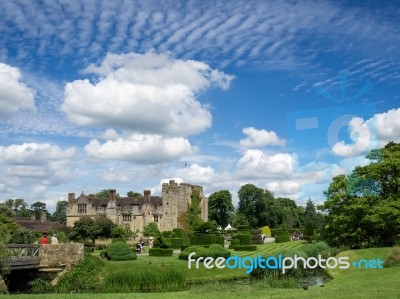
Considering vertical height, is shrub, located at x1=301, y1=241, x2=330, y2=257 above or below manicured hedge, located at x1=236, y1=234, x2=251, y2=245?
below

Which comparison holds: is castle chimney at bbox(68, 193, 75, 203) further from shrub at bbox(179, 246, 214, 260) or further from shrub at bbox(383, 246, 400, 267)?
shrub at bbox(383, 246, 400, 267)

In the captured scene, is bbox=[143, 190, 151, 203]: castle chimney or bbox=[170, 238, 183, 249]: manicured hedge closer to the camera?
bbox=[170, 238, 183, 249]: manicured hedge

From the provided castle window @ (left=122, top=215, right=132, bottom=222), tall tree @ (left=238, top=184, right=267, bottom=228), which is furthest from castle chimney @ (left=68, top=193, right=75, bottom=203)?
tall tree @ (left=238, top=184, right=267, bottom=228)

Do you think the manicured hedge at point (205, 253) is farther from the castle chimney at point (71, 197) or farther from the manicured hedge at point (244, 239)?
the castle chimney at point (71, 197)

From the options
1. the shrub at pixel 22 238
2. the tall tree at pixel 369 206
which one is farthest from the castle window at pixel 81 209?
the tall tree at pixel 369 206

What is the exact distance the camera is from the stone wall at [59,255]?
80.6 feet

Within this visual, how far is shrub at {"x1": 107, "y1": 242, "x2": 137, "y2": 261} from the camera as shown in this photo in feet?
94.3

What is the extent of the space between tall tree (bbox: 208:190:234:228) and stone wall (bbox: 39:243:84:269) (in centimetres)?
6044

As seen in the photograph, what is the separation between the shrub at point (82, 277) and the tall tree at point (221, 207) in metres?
60.1

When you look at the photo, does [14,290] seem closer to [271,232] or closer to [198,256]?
[198,256]

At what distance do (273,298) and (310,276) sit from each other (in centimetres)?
1316

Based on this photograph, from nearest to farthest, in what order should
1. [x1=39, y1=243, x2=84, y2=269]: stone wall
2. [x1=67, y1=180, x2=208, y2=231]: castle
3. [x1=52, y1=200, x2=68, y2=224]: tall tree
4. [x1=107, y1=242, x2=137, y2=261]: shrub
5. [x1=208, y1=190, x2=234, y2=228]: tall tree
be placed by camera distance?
1. [x1=39, y1=243, x2=84, y2=269]: stone wall
2. [x1=107, y1=242, x2=137, y2=261]: shrub
3. [x1=67, y1=180, x2=208, y2=231]: castle
4. [x1=208, y1=190, x2=234, y2=228]: tall tree
5. [x1=52, y1=200, x2=68, y2=224]: tall tree

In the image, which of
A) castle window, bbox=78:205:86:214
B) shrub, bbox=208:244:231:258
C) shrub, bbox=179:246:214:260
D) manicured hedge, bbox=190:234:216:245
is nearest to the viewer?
shrub, bbox=179:246:214:260

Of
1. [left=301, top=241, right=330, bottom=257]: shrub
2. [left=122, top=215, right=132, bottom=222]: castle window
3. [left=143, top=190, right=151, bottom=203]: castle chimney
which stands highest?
[left=143, top=190, right=151, bottom=203]: castle chimney
